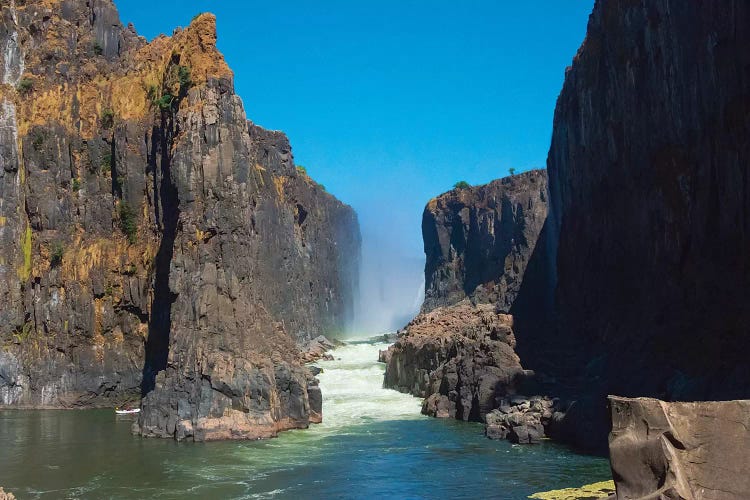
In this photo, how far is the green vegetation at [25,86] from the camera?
7150cm

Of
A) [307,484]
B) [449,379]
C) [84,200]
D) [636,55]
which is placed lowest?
[307,484]

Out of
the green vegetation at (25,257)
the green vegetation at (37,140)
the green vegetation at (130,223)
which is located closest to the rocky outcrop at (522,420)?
the green vegetation at (130,223)

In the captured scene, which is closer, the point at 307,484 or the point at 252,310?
the point at 307,484

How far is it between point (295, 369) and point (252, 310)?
4.92 m

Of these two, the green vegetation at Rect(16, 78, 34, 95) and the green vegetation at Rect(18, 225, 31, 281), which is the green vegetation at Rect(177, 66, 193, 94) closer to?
the green vegetation at Rect(16, 78, 34, 95)

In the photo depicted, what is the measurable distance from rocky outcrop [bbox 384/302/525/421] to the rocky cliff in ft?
18.6

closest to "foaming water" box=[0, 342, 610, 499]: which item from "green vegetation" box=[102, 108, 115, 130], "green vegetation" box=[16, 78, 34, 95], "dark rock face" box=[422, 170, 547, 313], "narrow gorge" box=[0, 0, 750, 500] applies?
"narrow gorge" box=[0, 0, 750, 500]

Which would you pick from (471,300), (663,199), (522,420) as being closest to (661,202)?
(663,199)

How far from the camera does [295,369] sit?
53594mm

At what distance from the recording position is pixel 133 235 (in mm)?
69375

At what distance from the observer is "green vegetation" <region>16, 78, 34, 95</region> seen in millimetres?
71500

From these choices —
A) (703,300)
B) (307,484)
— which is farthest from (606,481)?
(703,300)

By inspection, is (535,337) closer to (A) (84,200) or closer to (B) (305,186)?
(A) (84,200)

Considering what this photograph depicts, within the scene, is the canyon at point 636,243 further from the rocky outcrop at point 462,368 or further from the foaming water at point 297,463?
the foaming water at point 297,463
